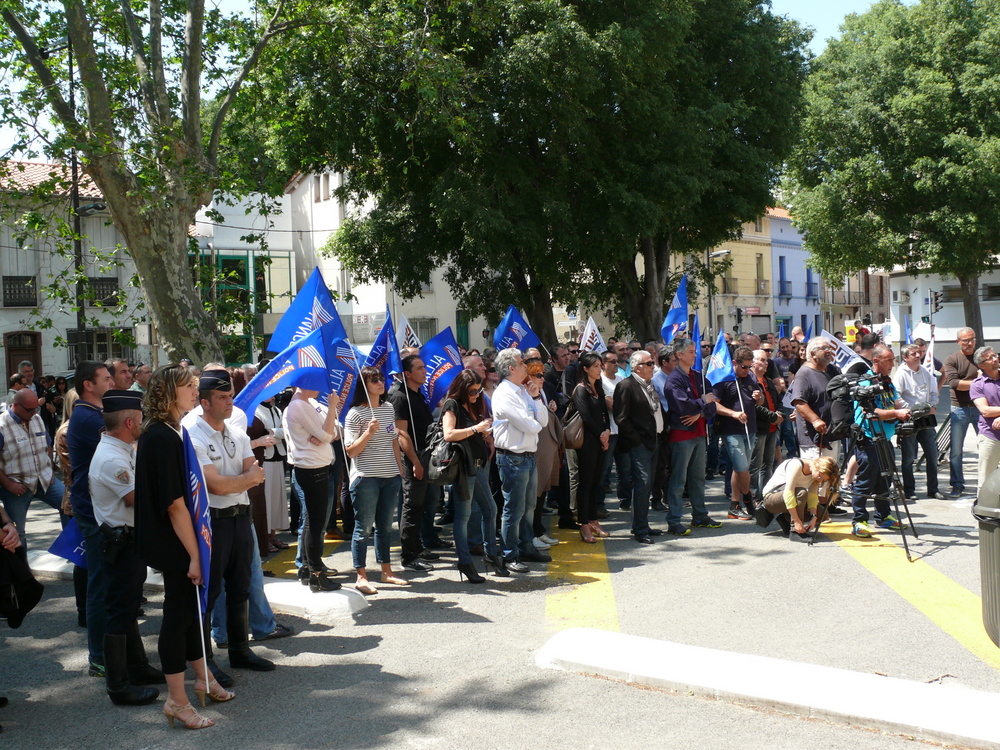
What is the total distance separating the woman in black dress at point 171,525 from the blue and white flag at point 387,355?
12.6 ft

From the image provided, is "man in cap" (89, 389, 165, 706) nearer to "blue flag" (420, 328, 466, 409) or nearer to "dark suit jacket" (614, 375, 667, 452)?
"blue flag" (420, 328, 466, 409)

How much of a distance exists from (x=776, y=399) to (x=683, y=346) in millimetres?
1558

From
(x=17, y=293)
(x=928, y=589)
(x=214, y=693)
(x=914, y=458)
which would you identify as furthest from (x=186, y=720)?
(x=17, y=293)

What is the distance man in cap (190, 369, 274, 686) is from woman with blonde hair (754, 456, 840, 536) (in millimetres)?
5350

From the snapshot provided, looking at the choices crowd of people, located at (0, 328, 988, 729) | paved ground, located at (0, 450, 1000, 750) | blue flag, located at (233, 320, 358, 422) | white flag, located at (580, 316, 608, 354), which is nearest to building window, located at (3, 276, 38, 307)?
white flag, located at (580, 316, 608, 354)

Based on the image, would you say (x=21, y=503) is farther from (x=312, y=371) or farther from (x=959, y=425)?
(x=959, y=425)

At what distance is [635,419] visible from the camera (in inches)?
366

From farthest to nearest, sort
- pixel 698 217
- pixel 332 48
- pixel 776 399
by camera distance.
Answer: pixel 698 217
pixel 332 48
pixel 776 399

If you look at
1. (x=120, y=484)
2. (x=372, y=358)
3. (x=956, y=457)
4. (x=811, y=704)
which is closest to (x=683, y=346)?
(x=372, y=358)

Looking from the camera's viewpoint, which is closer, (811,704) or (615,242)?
(811,704)

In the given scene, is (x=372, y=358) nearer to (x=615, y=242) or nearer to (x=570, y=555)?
(x=570, y=555)

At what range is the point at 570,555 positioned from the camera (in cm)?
881

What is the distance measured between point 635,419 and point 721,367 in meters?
2.01

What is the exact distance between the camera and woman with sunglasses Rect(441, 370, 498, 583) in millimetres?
7754
